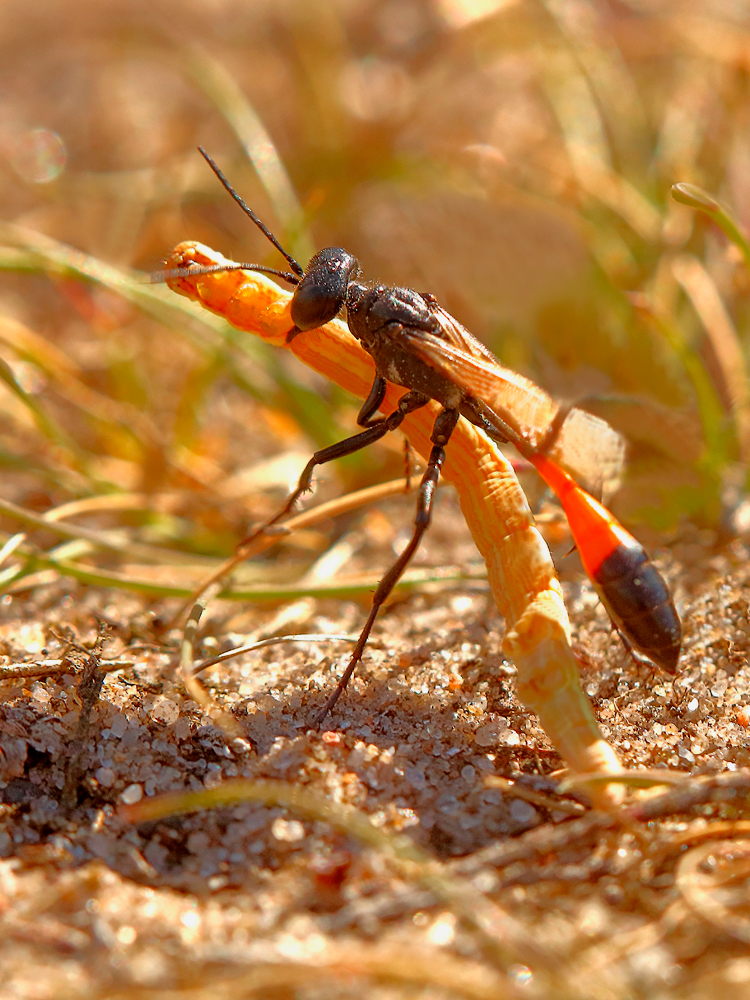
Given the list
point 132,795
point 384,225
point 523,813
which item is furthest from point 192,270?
point 384,225

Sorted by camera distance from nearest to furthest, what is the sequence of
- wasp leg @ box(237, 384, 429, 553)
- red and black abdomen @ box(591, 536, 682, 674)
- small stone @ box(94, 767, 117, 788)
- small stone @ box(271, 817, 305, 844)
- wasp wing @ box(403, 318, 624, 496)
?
small stone @ box(271, 817, 305, 844) → small stone @ box(94, 767, 117, 788) → red and black abdomen @ box(591, 536, 682, 674) → wasp wing @ box(403, 318, 624, 496) → wasp leg @ box(237, 384, 429, 553)

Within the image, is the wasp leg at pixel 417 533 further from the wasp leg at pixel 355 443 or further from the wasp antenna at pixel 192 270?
the wasp antenna at pixel 192 270

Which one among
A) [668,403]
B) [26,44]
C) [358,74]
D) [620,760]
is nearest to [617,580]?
[620,760]

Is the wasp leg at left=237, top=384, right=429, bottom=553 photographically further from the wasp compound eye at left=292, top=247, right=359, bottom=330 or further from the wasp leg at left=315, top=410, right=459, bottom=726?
the wasp compound eye at left=292, top=247, right=359, bottom=330

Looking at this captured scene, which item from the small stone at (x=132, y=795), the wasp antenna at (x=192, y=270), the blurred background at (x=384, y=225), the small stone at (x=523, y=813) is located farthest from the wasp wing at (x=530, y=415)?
the small stone at (x=132, y=795)

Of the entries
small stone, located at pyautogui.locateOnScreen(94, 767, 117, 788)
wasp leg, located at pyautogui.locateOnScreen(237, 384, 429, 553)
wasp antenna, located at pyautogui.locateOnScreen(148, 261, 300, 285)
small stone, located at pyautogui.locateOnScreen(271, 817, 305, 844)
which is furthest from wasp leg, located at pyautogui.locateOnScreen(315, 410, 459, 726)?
wasp antenna, located at pyautogui.locateOnScreen(148, 261, 300, 285)

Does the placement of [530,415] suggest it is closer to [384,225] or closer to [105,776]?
[105,776]
